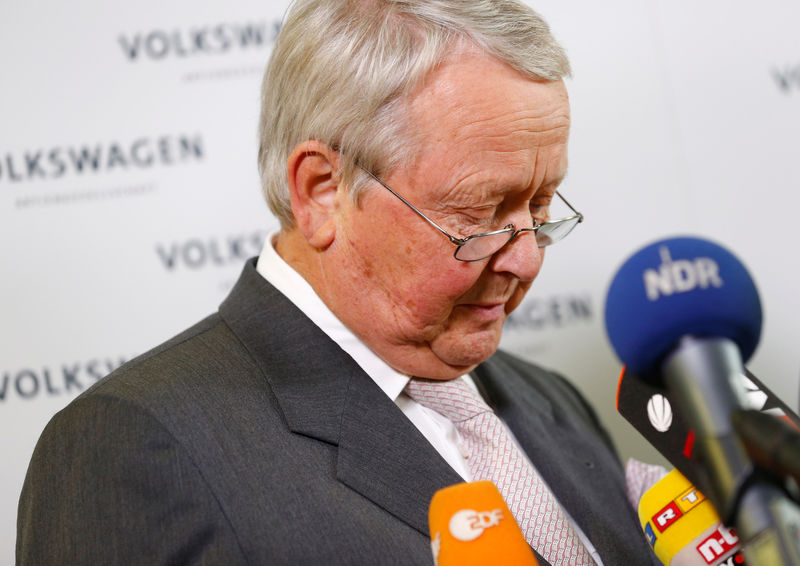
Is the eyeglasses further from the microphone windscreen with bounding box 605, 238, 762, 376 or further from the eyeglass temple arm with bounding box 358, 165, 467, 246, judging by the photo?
the microphone windscreen with bounding box 605, 238, 762, 376

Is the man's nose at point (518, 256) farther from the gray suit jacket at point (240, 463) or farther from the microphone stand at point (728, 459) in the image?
the microphone stand at point (728, 459)

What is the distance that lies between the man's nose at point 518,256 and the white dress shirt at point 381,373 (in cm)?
25

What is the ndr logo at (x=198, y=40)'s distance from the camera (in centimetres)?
186

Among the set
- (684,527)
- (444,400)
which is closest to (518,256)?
(444,400)

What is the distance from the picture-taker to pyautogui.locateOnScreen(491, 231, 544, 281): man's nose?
4.25ft

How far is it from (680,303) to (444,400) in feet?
2.42

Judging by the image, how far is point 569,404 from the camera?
1.83 metres

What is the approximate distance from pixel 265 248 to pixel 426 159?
396mm

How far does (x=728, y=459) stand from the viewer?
1.98 feet

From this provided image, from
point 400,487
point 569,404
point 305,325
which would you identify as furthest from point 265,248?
point 569,404

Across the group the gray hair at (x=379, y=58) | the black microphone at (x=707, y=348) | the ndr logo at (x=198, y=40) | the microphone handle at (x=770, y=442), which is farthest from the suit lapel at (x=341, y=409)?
the ndr logo at (x=198, y=40)

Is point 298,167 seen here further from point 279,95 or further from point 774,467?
point 774,467

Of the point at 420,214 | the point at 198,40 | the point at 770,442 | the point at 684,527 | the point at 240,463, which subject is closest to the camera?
the point at 770,442

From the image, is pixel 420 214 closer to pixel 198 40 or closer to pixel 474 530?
pixel 474 530
